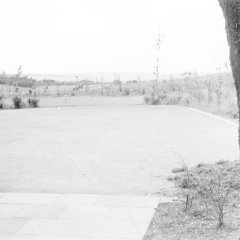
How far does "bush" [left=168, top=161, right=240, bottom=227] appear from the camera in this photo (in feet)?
20.0

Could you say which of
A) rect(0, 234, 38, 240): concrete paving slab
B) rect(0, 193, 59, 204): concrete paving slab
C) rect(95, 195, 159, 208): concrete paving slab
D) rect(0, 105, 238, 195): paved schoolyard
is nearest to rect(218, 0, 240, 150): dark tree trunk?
rect(95, 195, 159, 208): concrete paving slab

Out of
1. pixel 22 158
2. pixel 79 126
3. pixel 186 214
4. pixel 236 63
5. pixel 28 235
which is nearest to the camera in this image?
pixel 236 63

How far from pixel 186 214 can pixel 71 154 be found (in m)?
5.07

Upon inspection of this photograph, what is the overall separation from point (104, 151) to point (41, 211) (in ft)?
15.1

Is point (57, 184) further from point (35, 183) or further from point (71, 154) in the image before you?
point (71, 154)

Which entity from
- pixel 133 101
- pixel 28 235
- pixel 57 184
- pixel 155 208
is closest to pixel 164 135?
pixel 57 184

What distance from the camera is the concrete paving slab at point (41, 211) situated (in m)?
6.29

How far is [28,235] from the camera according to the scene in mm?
5543

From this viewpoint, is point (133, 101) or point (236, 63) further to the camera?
point (133, 101)

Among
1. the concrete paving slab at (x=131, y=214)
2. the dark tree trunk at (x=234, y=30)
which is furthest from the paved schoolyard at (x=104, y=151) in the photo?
the dark tree trunk at (x=234, y=30)

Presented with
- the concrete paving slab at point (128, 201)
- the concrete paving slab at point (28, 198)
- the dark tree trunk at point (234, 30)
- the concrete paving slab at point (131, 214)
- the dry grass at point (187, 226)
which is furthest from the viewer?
the concrete paving slab at point (28, 198)

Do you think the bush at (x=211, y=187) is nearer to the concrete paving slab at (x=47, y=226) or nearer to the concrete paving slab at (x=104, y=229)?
the concrete paving slab at (x=104, y=229)

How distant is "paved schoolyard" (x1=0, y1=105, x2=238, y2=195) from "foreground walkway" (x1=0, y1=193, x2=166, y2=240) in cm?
56

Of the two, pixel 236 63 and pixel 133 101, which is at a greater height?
pixel 236 63
